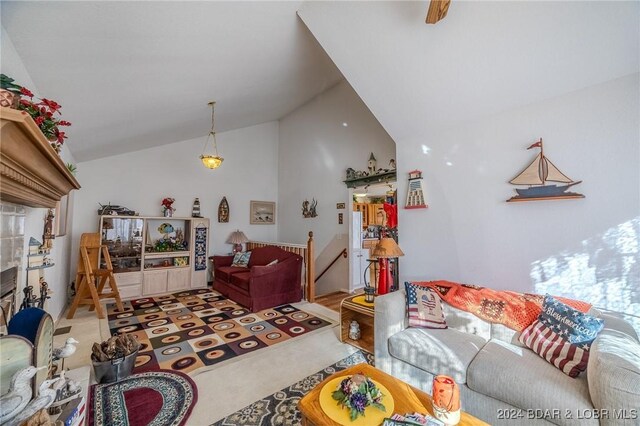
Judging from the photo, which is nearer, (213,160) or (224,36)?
(224,36)

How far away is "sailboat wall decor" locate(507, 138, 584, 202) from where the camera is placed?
2.16 meters

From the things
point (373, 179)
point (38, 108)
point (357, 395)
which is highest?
point (373, 179)

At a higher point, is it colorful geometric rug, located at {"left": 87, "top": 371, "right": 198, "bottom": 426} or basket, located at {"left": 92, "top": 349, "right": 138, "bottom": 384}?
basket, located at {"left": 92, "top": 349, "right": 138, "bottom": 384}

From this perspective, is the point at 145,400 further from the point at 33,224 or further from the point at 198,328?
the point at 33,224

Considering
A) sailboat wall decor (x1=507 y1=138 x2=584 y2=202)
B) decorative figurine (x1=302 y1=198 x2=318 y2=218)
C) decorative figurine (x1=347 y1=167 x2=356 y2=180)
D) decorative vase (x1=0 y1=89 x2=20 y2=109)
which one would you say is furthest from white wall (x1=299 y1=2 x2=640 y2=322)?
decorative figurine (x1=302 y1=198 x2=318 y2=218)

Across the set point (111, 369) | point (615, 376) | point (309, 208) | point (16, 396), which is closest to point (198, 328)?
point (111, 369)

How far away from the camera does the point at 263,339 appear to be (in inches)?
118

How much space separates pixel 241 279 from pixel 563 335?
3.76m

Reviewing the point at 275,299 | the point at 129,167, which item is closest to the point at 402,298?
the point at 275,299

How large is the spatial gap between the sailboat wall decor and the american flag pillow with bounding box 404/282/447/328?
45.5 inches

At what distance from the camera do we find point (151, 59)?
2.24 m

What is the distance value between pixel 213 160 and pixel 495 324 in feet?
13.6

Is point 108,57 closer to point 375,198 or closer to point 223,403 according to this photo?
point 223,403

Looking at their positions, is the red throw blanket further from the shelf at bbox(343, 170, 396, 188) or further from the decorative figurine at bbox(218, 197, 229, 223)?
the decorative figurine at bbox(218, 197, 229, 223)
